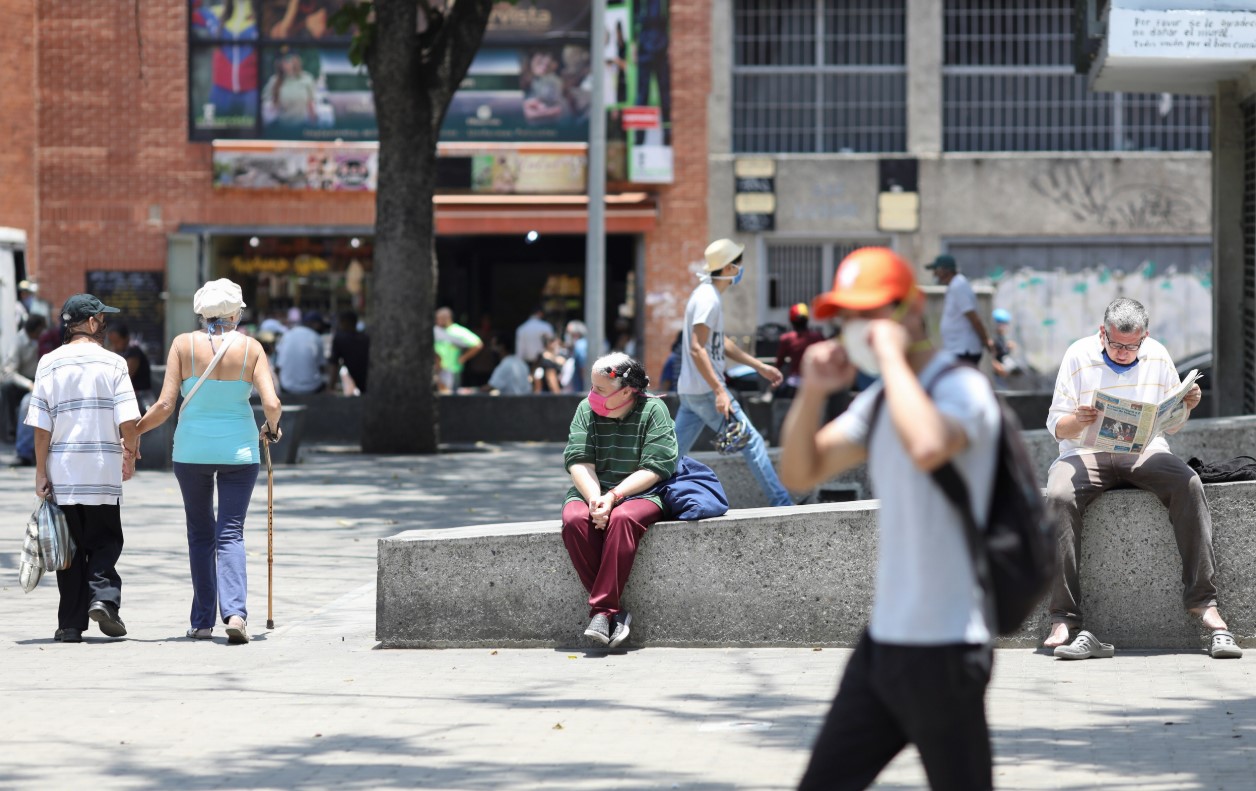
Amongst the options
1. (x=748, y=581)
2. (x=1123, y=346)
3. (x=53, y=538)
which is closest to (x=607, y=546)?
(x=748, y=581)

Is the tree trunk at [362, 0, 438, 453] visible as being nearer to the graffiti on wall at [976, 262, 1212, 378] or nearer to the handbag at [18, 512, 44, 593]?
the handbag at [18, 512, 44, 593]

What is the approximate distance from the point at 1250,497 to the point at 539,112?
19.8 meters

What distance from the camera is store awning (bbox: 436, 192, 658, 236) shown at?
26781 millimetres

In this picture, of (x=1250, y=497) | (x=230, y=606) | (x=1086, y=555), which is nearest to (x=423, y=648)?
(x=230, y=606)

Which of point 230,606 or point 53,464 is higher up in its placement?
point 53,464

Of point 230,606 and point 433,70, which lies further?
point 433,70

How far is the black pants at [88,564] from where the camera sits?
8.72 metres

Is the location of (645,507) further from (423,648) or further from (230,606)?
(230,606)

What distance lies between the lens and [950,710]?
157 inches

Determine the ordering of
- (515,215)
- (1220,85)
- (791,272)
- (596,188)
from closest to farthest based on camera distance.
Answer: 1. (1220,85)
2. (596,188)
3. (515,215)
4. (791,272)

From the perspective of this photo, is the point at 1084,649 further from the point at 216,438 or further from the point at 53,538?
the point at 53,538

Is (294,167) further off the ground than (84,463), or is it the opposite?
(294,167)

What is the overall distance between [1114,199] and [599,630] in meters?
20.8

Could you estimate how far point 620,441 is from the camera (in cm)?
859
